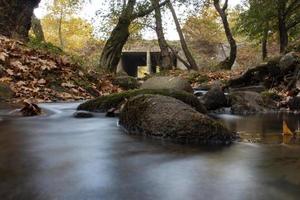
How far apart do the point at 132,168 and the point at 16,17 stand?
1154 cm

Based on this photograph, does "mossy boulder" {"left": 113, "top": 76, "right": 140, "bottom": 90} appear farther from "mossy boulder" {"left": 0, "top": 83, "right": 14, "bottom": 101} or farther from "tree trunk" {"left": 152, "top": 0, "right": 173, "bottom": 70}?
"tree trunk" {"left": 152, "top": 0, "right": 173, "bottom": 70}

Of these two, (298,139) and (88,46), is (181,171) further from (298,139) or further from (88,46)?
(88,46)

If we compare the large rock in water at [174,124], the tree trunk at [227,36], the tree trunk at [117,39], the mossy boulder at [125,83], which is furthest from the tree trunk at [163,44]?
the large rock in water at [174,124]

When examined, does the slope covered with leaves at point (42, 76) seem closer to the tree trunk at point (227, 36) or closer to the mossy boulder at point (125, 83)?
the mossy boulder at point (125, 83)

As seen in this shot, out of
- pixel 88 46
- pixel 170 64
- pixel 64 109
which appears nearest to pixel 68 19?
pixel 88 46

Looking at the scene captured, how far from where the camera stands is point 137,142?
4.61m

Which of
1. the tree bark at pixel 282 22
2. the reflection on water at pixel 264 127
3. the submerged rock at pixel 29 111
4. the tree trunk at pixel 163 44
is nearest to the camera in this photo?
the reflection on water at pixel 264 127

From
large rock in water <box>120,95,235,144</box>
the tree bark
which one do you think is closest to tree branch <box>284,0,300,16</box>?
the tree bark

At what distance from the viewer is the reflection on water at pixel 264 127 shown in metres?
4.98

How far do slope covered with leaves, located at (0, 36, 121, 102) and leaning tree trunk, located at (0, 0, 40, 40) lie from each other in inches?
82.5

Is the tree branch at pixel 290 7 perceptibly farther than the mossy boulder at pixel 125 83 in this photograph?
Yes

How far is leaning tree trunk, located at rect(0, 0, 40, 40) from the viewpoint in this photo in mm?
13523

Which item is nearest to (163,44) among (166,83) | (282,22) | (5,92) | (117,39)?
(117,39)

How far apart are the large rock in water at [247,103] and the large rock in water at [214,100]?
9.1 inches
